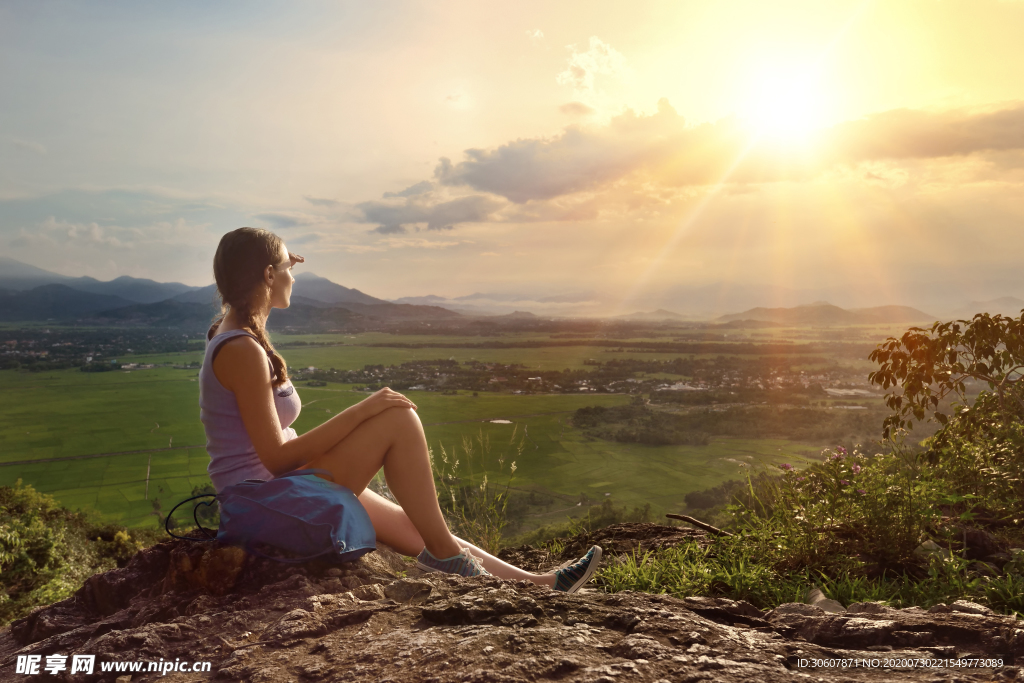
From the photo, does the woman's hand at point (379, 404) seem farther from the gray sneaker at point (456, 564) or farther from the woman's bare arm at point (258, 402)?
the gray sneaker at point (456, 564)

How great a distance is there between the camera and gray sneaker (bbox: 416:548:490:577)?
9.84 ft

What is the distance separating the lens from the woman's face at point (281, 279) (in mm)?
3129

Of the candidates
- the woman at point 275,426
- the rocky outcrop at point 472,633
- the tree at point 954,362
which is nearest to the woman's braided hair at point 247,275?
the woman at point 275,426

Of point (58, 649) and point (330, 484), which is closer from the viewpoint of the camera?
point (58, 649)

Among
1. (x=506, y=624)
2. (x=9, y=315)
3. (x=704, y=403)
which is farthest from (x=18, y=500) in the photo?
(x=9, y=315)

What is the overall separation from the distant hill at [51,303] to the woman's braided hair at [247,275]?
102381mm

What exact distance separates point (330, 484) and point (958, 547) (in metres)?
3.83

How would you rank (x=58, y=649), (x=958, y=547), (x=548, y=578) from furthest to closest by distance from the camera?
1. (x=958, y=547)
2. (x=548, y=578)
3. (x=58, y=649)

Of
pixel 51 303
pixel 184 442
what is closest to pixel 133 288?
pixel 51 303

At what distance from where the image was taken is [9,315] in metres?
80.7

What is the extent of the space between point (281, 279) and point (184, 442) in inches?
1892

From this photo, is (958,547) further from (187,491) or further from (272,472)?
(187,491)

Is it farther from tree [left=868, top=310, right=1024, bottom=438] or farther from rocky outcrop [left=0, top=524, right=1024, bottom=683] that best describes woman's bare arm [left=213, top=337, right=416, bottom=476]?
tree [left=868, top=310, right=1024, bottom=438]

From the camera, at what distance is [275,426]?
110 inches
